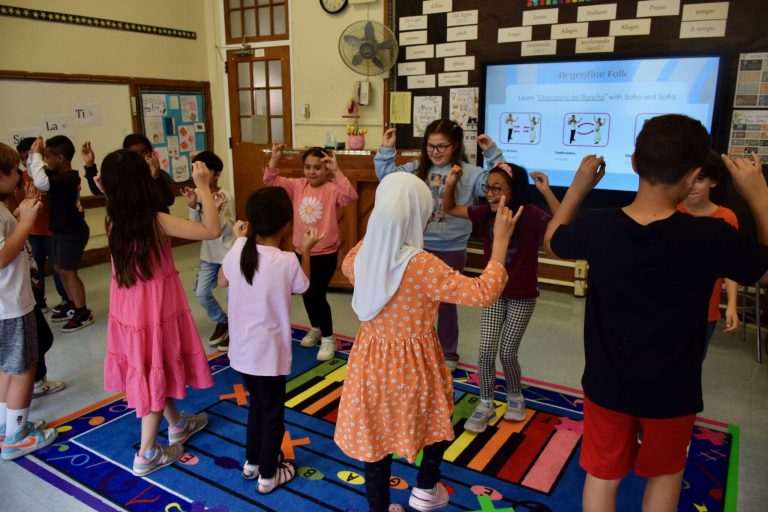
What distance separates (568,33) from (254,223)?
3245 mm

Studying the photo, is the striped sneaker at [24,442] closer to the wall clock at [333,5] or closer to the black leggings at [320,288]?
the black leggings at [320,288]

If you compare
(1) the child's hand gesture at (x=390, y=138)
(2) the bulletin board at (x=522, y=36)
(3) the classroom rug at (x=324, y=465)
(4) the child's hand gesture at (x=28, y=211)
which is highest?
(2) the bulletin board at (x=522, y=36)

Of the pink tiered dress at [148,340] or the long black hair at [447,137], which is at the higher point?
the long black hair at [447,137]

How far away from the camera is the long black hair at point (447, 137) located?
280 cm

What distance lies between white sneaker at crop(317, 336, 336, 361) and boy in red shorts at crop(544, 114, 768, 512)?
75.2 inches

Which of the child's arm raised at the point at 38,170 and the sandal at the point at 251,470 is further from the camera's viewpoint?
the child's arm raised at the point at 38,170

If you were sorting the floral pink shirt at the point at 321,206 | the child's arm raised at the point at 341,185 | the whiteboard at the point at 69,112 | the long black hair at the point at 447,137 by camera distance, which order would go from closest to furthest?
1. the long black hair at the point at 447,137
2. the child's arm raised at the point at 341,185
3. the floral pink shirt at the point at 321,206
4. the whiteboard at the point at 69,112

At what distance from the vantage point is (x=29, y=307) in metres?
2.32

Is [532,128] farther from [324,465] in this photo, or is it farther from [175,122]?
[175,122]

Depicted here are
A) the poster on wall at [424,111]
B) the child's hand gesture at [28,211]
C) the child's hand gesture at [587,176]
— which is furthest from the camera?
the poster on wall at [424,111]

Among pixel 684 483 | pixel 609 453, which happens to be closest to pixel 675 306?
pixel 609 453

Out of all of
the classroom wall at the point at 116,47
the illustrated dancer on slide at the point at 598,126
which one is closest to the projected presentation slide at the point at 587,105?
the illustrated dancer on slide at the point at 598,126

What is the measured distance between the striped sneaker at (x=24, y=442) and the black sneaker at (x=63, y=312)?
1619 mm

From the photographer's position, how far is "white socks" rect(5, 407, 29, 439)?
2350mm
